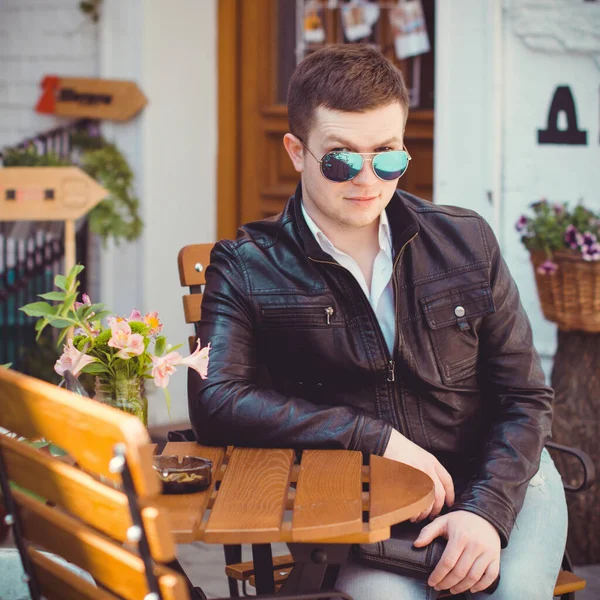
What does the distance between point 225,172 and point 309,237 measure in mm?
3703

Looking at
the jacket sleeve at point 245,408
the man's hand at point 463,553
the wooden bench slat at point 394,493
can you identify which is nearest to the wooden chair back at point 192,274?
the jacket sleeve at point 245,408

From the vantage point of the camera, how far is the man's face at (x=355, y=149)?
2.41m

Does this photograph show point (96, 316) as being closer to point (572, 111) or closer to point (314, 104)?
point (314, 104)

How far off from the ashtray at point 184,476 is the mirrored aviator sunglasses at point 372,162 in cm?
72

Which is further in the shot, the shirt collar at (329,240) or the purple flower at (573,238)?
the purple flower at (573,238)

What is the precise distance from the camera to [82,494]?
161 cm

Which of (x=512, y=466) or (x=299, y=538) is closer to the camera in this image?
(x=299, y=538)

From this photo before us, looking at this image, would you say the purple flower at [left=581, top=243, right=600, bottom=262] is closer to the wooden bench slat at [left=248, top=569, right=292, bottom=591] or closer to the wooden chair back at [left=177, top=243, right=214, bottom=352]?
the wooden chair back at [left=177, top=243, right=214, bottom=352]

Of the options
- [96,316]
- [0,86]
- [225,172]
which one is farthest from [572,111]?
[0,86]

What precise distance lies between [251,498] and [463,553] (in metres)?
0.50

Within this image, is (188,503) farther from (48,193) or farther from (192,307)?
(48,193)

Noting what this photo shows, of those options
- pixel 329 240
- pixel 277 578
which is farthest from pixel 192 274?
pixel 277 578

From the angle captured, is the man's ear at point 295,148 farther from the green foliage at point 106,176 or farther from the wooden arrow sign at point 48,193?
the green foliage at point 106,176

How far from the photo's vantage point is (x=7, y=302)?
6.09m
